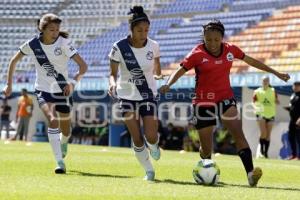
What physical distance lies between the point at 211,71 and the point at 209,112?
535 mm

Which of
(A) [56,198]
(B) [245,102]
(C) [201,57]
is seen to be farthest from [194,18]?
(A) [56,198]

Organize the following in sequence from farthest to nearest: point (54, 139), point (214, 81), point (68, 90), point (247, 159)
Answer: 1. point (54, 139)
2. point (68, 90)
3. point (214, 81)
4. point (247, 159)

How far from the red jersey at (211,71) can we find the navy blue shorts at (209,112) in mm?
63

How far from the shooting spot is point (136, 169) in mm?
12414

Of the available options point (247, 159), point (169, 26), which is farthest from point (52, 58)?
point (169, 26)

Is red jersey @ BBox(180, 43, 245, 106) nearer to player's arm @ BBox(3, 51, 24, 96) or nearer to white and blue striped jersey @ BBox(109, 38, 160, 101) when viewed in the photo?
white and blue striped jersey @ BBox(109, 38, 160, 101)

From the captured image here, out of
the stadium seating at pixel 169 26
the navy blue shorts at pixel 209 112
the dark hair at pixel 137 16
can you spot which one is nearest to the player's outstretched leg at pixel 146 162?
the navy blue shorts at pixel 209 112

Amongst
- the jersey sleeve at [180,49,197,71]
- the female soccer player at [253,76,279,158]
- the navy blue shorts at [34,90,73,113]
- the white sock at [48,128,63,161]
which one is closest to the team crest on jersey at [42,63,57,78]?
the navy blue shorts at [34,90,73,113]

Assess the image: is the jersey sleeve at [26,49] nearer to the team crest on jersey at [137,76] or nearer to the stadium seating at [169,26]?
the team crest on jersey at [137,76]

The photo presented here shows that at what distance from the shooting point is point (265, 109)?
2117cm

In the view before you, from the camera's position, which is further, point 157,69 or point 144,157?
point 157,69

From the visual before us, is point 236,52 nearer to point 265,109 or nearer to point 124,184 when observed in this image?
point 124,184

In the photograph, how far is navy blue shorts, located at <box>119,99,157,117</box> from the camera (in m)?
10.0

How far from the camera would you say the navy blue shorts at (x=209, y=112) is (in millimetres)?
9641
